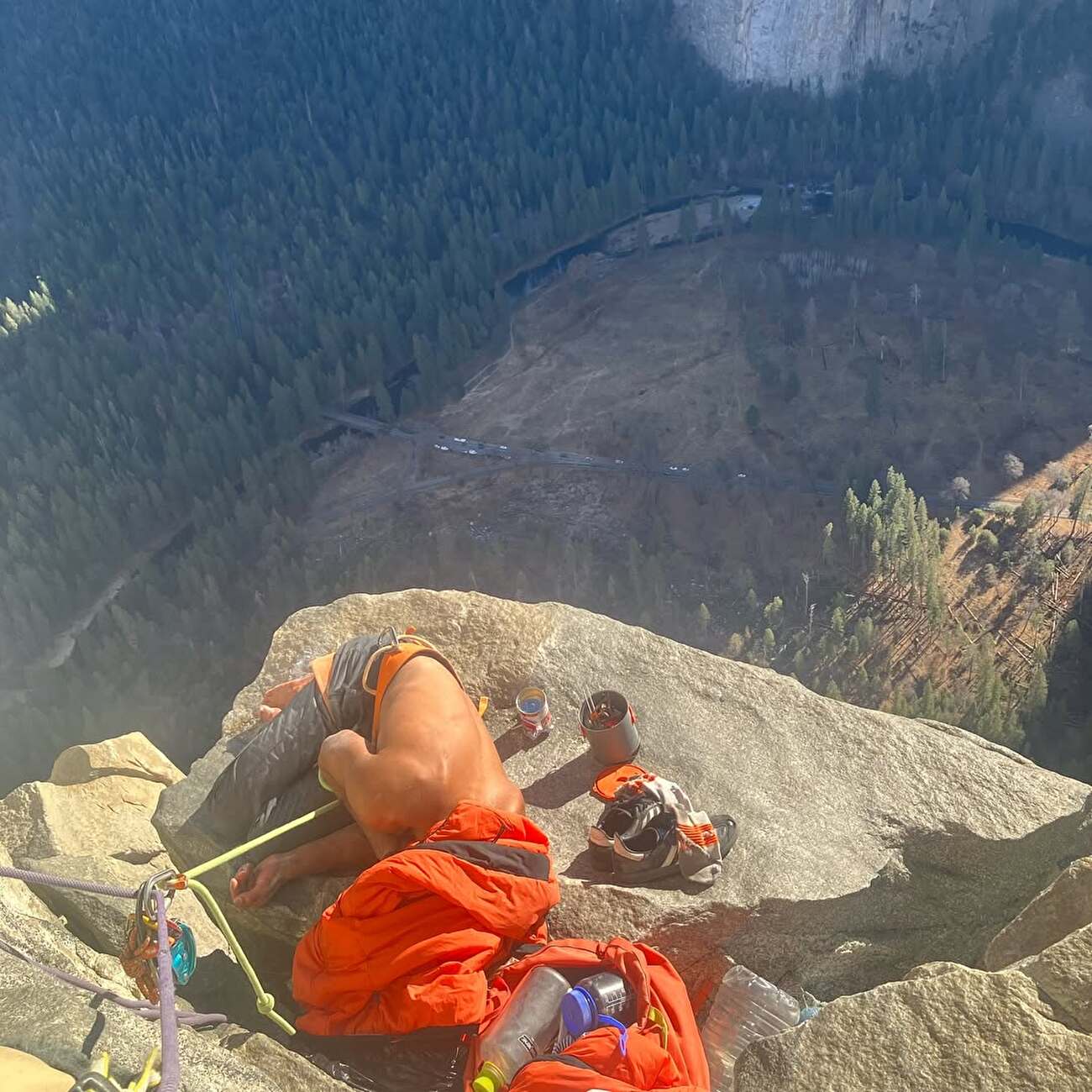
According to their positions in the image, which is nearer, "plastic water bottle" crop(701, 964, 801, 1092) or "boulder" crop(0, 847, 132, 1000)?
"boulder" crop(0, 847, 132, 1000)

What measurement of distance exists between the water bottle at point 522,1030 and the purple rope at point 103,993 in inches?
71.2

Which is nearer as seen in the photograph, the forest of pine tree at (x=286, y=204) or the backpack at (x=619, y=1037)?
the backpack at (x=619, y=1037)

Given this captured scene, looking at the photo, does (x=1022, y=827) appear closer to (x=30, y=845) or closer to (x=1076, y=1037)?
(x=1076, y=1037)

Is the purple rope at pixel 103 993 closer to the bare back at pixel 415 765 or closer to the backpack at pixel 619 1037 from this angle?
the bare back at pixel 415 765

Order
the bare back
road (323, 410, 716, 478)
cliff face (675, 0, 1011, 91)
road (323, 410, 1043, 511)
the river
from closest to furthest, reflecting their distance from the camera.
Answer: the bare back, road (323, 410, 1043, 511), road (323, 410, 716, 478), the river, cliff face (675, 0, 1011, 91)

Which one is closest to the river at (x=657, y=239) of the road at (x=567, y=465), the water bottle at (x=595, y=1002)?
the road at (x=567, y=465)

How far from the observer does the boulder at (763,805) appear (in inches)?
277

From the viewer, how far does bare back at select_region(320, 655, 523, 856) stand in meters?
6.03

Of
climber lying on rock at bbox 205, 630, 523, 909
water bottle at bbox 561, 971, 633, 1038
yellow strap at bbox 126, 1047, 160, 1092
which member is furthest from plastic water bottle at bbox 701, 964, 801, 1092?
yellow strap at bbox 126, 1047, 160, 1092

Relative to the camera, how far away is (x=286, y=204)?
5594 centimetres

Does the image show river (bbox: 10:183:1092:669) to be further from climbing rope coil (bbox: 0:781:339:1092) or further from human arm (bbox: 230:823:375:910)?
climbing rope coil (bbox: 0:781:339:1092)

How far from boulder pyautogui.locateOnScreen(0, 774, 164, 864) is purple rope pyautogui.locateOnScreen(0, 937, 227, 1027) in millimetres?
3922

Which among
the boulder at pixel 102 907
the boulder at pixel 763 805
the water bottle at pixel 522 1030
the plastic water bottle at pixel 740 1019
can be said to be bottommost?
the boulder at pixel 102 907

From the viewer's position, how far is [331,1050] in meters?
5.66
